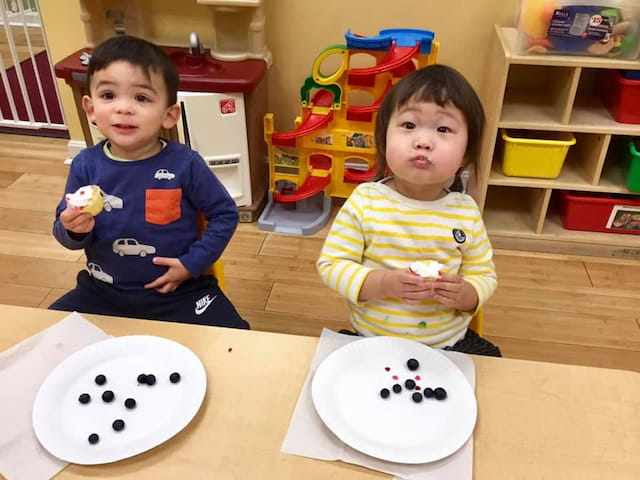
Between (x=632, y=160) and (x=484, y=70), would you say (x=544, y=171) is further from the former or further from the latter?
(x=484, y=70)

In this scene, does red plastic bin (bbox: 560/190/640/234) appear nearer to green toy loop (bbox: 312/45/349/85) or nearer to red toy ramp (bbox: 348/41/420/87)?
red toy ramp (bbox: 348/41/420/87)

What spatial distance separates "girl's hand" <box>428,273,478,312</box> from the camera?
915 mm

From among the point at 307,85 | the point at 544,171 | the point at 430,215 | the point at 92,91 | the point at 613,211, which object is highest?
the point at 92,91

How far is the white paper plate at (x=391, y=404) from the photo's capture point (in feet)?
2.39

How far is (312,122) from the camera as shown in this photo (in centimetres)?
213

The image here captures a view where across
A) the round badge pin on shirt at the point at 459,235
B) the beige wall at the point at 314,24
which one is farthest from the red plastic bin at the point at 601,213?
the round badge pin on shirt at the point at 459,235

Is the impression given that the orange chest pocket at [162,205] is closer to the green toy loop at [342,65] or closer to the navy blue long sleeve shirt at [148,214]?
the navy blue long sleeve shirt at [148,214]

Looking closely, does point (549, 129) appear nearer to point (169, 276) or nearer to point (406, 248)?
point (406, 248)

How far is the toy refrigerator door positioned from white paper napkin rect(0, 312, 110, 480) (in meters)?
1.27

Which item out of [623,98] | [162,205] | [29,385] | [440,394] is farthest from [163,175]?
[623,98]

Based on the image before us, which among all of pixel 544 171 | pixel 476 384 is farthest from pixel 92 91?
pixel 544 171

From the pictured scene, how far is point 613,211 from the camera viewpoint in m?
2.14

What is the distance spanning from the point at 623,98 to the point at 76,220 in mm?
1783

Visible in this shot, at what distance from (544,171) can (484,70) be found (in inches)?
18.9
